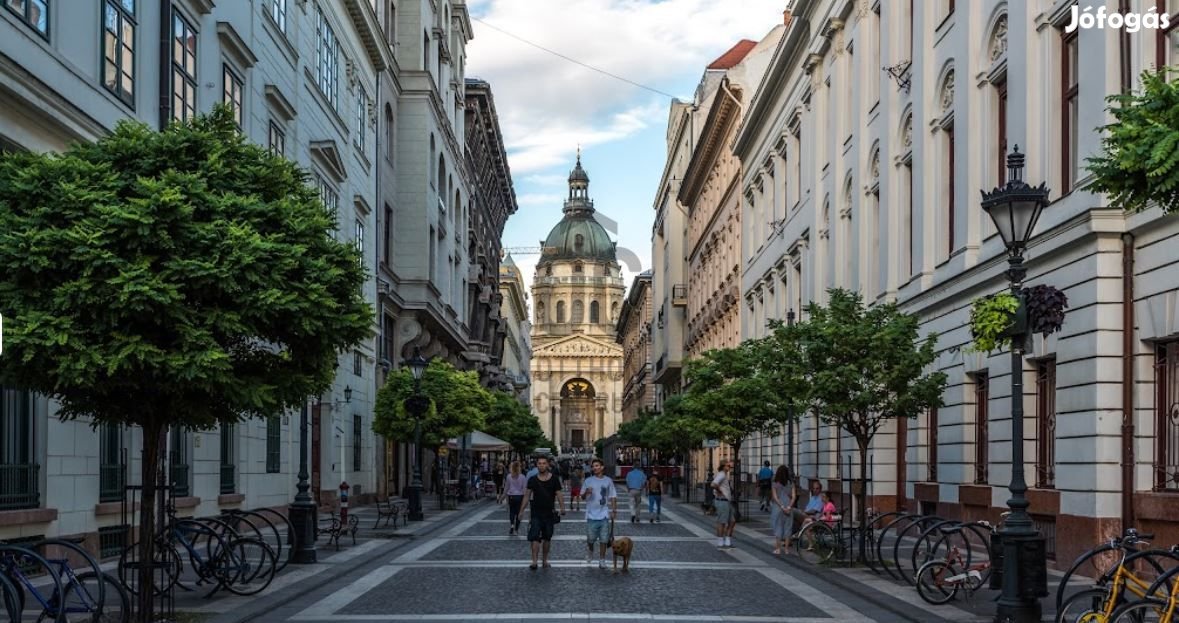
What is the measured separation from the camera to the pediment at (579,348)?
636 ft

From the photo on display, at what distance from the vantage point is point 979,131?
23.2m

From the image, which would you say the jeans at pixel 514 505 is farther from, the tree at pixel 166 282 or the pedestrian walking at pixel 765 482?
the tree at pixel 166 282

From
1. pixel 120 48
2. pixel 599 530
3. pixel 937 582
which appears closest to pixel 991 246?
pixel 599 530

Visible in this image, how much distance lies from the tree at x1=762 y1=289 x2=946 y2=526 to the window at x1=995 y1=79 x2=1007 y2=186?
2.84 m

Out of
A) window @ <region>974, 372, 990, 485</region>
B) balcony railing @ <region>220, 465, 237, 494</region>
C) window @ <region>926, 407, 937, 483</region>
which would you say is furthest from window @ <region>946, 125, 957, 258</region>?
balcony railing @ <region>220, 465, 237, 494</region>

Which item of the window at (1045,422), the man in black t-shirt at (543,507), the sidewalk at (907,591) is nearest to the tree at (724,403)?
the sidewalk at (907,591)

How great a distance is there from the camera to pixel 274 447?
31703 millimetres

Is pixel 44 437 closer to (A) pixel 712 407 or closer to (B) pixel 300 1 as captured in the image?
(B) pixel 300 1

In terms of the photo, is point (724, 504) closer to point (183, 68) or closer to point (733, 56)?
point (183, 68)

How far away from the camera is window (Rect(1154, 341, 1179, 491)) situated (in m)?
16.8

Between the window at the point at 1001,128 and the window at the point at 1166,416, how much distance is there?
573 centimetres

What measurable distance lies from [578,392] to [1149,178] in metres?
191

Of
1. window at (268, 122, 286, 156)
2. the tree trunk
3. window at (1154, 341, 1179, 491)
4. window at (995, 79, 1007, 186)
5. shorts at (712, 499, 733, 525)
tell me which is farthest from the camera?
window at (268, 122, 286, 156)

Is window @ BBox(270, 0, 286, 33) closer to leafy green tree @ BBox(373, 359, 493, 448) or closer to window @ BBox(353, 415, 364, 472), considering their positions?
leafy green tree @ BBox(373, 359, 493, 448)
